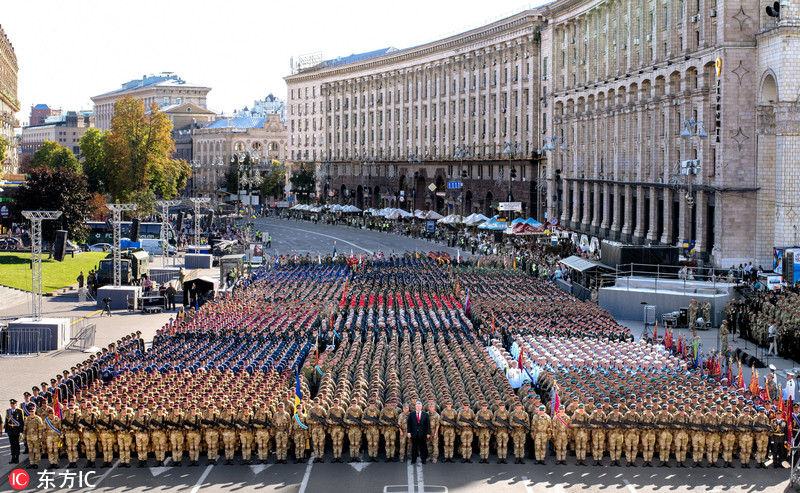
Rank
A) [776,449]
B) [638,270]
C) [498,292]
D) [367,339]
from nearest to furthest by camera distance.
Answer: [776,449] → [367,339] → [498,292] → [638,270]

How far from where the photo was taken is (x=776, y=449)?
780 inches

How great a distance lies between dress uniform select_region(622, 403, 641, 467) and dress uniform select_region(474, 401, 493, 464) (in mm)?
2549

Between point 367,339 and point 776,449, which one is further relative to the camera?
point 367,339

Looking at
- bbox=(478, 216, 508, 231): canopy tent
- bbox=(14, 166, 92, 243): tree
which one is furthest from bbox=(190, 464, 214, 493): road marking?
bbox=(14, 166, 92, 243): tree

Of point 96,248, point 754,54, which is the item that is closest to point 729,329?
point 754,54

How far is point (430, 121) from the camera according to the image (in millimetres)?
A: 100000

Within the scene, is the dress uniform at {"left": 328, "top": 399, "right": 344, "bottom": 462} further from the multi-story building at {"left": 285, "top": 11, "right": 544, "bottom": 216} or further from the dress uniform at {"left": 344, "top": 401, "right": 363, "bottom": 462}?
the multi-story building at {"left": 285, "top": 11, "right": 544, "bottom": 216}

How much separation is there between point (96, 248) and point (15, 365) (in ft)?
139

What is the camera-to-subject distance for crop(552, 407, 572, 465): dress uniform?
1994cm

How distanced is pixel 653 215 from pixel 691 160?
8.13 m

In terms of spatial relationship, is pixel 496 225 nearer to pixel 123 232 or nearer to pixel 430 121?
pixel 123 232

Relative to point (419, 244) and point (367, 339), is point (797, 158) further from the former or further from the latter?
point (419, 244)

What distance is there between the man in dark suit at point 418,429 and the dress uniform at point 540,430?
201 centimetres

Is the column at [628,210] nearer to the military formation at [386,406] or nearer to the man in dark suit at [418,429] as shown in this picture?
the military formation at [386,406]
